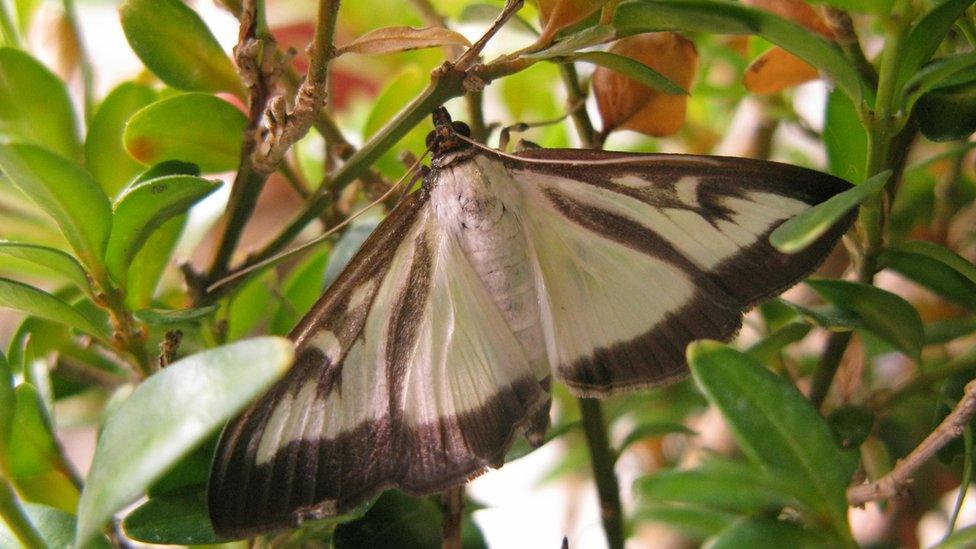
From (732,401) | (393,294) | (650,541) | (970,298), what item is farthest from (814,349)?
(732,401)

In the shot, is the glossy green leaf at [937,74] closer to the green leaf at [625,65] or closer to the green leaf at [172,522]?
the green leaf at [625,65]

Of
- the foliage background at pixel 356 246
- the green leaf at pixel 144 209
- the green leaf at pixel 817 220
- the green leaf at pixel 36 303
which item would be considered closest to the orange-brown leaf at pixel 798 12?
the foliage background at pixel 356 246

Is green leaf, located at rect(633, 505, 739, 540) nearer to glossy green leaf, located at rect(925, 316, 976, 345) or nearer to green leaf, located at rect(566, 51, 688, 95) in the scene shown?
glossy green leaf, located at rect(925, 316, 976, 345)

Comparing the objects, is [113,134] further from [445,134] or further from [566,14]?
[566,14]

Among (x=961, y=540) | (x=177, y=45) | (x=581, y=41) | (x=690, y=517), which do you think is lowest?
(x=961, y=540)

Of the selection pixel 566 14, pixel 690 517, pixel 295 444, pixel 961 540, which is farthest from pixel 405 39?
pixel 690 517
